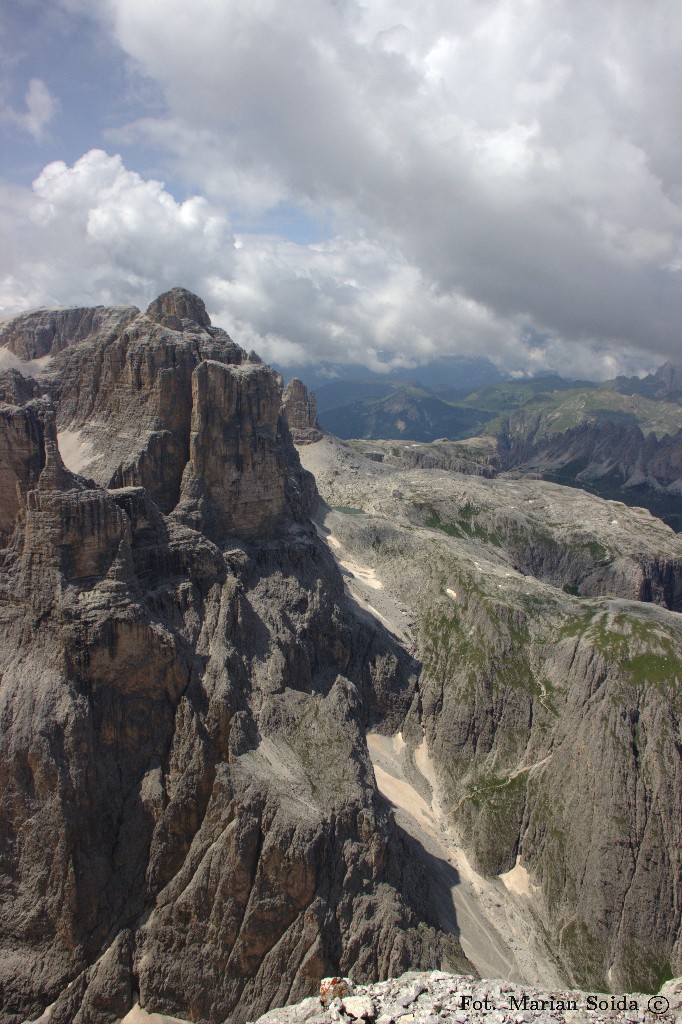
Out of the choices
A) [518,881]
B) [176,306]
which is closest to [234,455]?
[176,306]

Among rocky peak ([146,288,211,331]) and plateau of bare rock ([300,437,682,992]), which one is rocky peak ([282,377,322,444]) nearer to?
plateau of bare rock ([300,437,682,992])

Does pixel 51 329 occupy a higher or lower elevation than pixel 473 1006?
higher

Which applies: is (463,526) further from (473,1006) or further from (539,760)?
(473,1006)

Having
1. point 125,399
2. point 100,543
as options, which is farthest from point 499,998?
point 125,399

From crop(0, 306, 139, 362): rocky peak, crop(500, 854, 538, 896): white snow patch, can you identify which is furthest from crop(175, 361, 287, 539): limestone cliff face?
crop(500, 854, 538, 896): white snow patch

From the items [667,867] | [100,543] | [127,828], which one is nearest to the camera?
[127,828]

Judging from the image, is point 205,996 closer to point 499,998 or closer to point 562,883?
point 499,998
